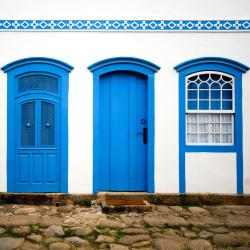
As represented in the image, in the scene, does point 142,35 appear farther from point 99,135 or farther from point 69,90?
point 99,135

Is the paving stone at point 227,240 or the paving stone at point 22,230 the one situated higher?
the paving stone at point 22,230

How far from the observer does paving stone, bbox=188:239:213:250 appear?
398cm

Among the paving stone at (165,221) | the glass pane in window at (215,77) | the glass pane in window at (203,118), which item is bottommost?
the paving stone at (165,221)

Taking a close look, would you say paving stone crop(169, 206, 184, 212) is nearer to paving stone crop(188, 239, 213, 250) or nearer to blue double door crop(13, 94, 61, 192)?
paving stone crop(188, 239, 213, 250)

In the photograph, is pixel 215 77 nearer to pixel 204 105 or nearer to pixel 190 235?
pixel 204 105

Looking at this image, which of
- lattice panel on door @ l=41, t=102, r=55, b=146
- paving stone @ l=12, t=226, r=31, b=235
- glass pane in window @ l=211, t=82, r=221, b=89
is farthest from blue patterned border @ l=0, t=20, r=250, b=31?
paving stone @ l=12, t=226, r=31, b=235

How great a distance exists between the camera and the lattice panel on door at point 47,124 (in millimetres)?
6230

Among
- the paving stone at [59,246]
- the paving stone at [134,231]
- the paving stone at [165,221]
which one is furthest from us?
the paving stone at [165,221]

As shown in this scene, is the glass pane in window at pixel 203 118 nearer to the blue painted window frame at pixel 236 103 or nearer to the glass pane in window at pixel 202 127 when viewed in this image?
the glass pane in window at pixel 202 127

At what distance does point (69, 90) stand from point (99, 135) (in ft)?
3.80

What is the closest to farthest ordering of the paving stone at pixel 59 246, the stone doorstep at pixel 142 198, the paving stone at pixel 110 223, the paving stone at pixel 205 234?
1. the paving stone at pixel 59 246
2. the paving stone at pixel 205 234
3. the paving stone at pixel 110 223
4. the stone doorstep at pixel 142 198

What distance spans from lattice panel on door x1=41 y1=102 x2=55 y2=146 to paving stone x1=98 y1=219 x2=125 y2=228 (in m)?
2.15

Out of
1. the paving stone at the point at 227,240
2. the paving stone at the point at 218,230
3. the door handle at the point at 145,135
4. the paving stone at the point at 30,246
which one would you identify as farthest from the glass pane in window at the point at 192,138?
the paving stone at the point at 30,246

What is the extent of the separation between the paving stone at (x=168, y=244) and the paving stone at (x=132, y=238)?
0.19 m
